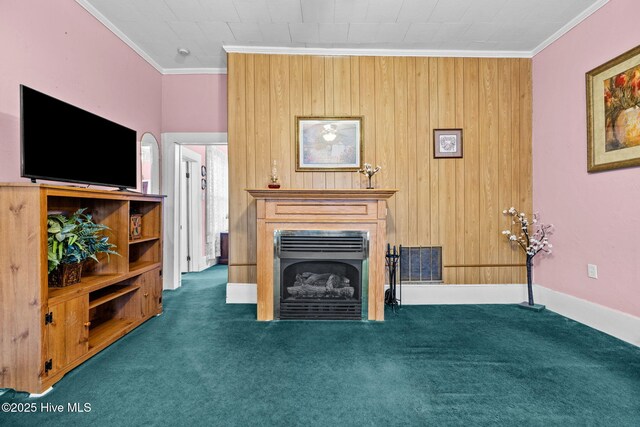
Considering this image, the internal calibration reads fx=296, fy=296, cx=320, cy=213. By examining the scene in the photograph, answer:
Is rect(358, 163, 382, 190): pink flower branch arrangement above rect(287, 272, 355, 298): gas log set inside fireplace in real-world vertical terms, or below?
above

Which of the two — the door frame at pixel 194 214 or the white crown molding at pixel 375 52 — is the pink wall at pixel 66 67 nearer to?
the white crown molding at pixel 375 52

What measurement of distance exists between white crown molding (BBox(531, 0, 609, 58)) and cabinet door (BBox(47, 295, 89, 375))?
A: 4536mm

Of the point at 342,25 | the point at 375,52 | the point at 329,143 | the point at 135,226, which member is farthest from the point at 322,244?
the point at 375,52

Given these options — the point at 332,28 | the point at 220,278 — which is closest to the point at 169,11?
the point at 332,28

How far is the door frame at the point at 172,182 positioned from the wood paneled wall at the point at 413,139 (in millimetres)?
698

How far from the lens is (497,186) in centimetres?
325

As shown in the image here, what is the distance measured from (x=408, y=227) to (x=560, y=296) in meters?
1.56

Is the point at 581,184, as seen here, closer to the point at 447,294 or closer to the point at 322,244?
the point at 447,294

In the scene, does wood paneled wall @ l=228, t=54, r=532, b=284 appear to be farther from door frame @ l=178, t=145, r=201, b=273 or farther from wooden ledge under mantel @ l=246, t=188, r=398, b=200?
door frame @ l=178, t=145, r=201, b=273

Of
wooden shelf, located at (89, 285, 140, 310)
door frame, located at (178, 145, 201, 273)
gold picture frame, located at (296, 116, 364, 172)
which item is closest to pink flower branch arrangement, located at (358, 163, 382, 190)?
gold picture frame, located at (296, 116, 364, 172)

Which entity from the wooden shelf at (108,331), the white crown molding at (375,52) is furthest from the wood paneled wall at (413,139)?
the wooden shelf at (108,331)

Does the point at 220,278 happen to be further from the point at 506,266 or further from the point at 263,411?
the point at 506,266

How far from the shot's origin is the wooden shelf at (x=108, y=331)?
2127 mm

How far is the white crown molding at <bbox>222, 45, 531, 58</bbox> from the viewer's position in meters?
3.16
